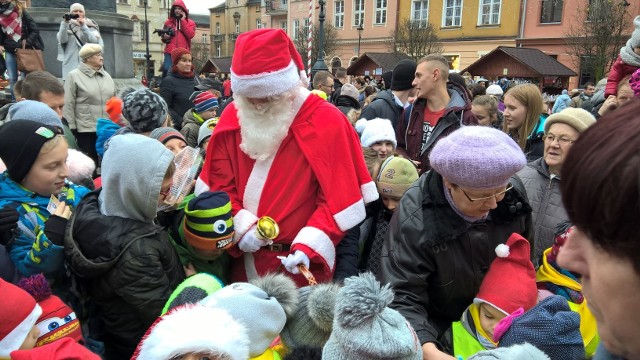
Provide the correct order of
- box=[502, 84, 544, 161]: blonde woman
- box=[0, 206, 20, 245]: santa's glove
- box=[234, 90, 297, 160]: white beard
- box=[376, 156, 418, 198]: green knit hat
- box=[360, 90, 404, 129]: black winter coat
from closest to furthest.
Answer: box=[0, 206, 20, 245]: santa's glove < box=[234, 90, 297, 160]: white beard < box=[376, 156, 418, 198]: green knit hat < box=[502, 84, 544, 161]: blonde woman < box=[360, 90, 404, 129]: black winter coat

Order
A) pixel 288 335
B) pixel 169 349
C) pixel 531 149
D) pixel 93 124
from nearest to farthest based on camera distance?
pixel 169 349 → pixel 288 335 → pixel 531 149 → pixel 93 124

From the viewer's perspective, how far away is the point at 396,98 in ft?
17.3

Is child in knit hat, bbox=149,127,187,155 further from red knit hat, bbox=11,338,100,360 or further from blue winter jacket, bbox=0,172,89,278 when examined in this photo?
red knit hat, bbox=11,338,100,360

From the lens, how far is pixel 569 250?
792mm

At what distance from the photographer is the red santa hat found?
2.35 meters

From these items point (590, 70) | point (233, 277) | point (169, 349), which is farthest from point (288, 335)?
point (590, 70)

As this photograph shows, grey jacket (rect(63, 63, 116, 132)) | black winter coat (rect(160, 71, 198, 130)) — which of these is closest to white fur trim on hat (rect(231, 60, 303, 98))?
grey jacket (rect(63, 63, 116, 132))

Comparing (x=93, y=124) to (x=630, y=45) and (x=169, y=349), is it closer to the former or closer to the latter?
(x=169, y=349)

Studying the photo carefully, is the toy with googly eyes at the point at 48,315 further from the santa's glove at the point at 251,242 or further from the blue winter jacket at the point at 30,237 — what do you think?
the santa's glove at the point at 251,242

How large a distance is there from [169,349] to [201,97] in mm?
3898

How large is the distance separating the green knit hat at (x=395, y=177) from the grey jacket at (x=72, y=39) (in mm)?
5227

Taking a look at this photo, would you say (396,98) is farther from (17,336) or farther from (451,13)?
(451,13)

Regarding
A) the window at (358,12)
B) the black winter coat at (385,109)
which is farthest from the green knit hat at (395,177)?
the window at (358,12)

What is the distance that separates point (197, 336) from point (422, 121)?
364 centimetres
